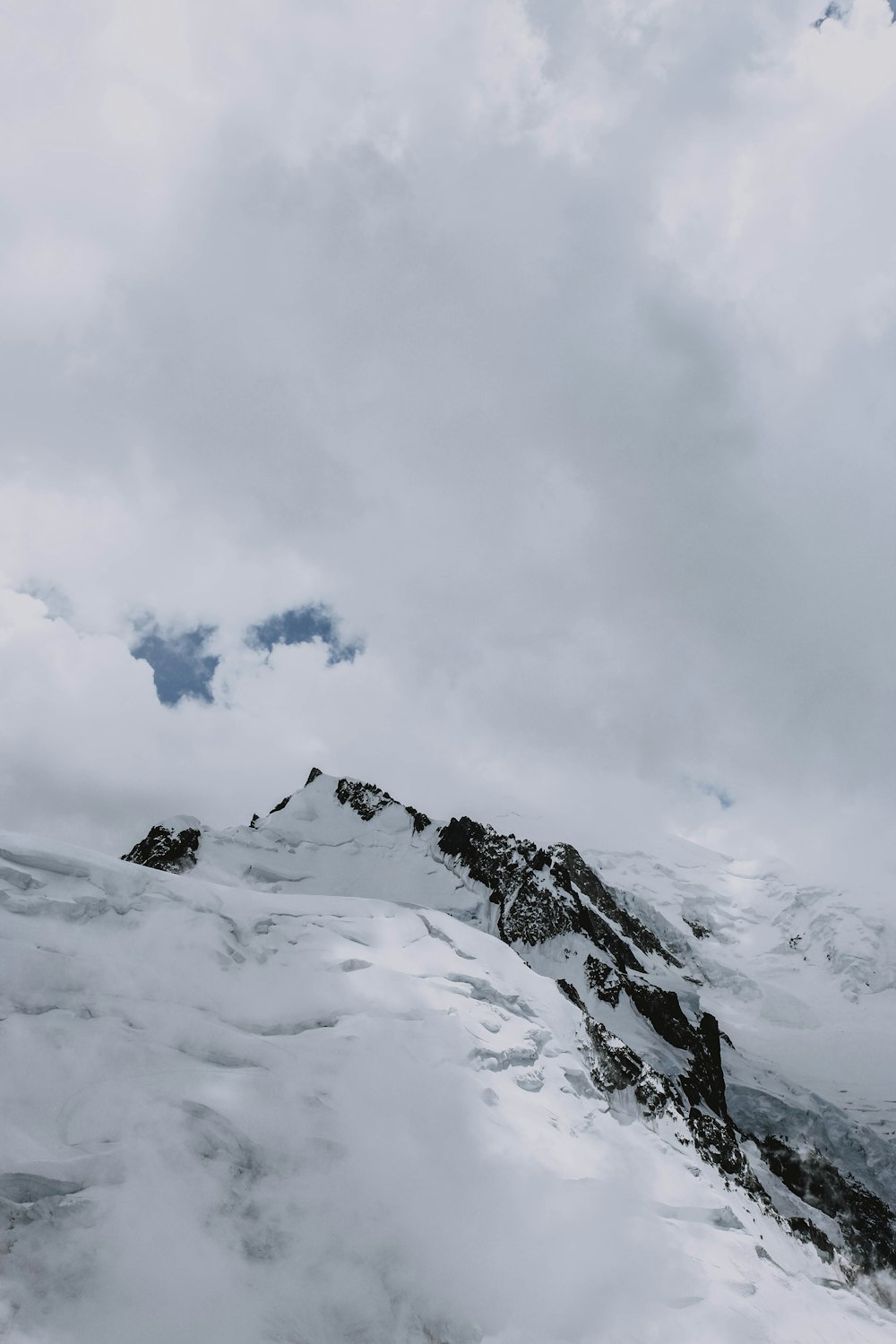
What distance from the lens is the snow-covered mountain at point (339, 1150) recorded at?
19125 millimetres

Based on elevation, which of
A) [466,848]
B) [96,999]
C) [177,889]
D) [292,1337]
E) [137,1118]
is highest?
[466,848]

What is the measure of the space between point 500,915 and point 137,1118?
48634 millimetres

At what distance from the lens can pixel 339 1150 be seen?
24078 millimetres

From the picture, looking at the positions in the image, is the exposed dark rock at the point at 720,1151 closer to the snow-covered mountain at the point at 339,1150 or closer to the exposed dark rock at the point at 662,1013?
the snow-covered mountain at the point at 339,1150

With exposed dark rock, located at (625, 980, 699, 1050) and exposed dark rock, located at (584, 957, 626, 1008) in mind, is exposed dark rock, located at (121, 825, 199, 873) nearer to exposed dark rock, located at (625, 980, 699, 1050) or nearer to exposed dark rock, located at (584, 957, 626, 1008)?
exposed dark rock, located at (584, 957, 626, 1008)

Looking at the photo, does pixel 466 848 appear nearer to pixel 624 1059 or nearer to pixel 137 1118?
pixel 624 1059

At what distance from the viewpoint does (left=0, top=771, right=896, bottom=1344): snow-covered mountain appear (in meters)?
19.1

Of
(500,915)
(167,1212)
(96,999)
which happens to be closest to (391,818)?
(500,915)

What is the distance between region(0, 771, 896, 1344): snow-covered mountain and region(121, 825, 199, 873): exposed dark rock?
22109 mm

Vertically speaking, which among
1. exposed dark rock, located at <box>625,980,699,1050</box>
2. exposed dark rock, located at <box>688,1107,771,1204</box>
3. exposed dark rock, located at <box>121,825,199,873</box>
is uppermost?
exposed dark rock, located at <box>121,825,199,873</box>

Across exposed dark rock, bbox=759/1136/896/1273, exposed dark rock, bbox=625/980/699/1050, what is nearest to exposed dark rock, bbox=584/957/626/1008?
exposed dark rock, bbox=625/980/699/1050

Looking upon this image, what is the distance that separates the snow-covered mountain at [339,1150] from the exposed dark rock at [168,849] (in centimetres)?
2211

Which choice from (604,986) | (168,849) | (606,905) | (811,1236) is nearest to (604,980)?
(604,986)

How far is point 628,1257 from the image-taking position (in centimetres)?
2530
